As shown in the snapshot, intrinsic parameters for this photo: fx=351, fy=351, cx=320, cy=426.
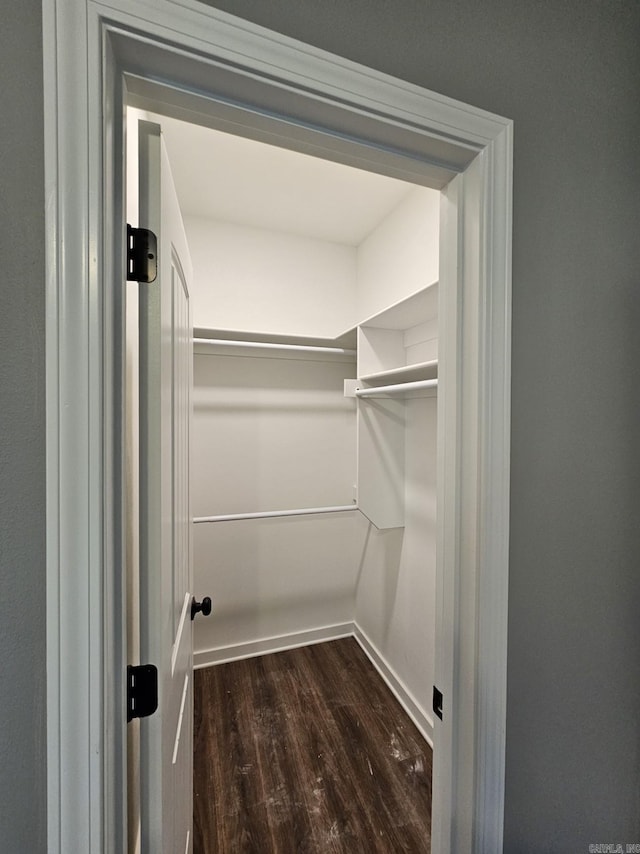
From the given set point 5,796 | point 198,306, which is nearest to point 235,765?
point 5,796

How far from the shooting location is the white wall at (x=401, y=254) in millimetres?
1687

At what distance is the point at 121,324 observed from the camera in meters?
0.53

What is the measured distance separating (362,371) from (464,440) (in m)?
1.24

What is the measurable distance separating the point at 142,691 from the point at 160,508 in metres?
0.30

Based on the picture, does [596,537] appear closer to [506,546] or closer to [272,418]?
[506,546]

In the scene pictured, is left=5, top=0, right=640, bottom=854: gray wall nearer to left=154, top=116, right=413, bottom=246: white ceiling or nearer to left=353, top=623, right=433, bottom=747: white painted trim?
left=154, top=116, right=413, bottom=246: white ceiling

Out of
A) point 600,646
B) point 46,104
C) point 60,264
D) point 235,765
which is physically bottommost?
point 235,765

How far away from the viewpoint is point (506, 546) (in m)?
0.72

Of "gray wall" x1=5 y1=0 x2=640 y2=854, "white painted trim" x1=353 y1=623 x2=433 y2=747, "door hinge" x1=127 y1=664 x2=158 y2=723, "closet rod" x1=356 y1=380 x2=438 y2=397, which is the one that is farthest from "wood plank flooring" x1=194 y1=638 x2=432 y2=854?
"closet rod" x1=356 y1=380 x2=438 y2=397

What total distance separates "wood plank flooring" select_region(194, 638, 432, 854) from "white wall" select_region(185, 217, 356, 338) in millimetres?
2205

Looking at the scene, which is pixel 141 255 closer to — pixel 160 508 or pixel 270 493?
pixel 160 508

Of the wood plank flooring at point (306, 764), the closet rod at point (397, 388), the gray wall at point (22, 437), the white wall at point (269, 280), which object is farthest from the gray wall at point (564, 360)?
the white wall at point (269, 280)

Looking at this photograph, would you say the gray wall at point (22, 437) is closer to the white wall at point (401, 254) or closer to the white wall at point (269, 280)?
the white wall at point (401, 254)

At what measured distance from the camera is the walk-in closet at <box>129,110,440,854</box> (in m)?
1.81
